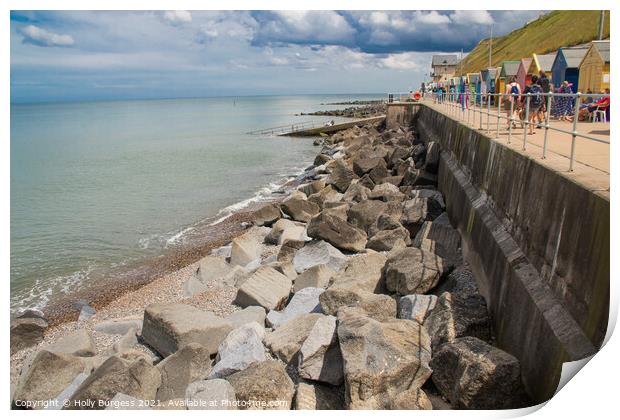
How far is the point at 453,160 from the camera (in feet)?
40.4

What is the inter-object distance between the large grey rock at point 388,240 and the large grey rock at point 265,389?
4729 millimetres

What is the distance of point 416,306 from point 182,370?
289cm

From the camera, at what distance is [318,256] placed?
8938 millimetres

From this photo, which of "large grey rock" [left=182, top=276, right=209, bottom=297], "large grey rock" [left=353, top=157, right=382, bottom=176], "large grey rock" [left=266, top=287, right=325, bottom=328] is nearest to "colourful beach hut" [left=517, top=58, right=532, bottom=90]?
"large grey rock" [left=353, top=157, right=382, bottom=176]

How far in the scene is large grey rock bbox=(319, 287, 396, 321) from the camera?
6.01 m

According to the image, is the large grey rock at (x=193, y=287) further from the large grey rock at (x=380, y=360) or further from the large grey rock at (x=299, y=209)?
the large grey rock at (x=380, y=360)

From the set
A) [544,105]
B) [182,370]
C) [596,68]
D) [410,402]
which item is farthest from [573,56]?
[182,370]

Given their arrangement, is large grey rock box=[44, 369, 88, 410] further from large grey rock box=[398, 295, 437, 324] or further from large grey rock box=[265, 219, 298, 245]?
large grey rock box=[265, 219, 298, 245]

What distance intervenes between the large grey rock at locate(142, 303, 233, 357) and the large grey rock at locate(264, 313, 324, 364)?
Answer: 25.5 inches

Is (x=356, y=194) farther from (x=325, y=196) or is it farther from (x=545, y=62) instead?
(x=545, y=62)

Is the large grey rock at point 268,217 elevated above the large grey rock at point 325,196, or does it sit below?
below

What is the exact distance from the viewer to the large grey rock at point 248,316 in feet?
21.9

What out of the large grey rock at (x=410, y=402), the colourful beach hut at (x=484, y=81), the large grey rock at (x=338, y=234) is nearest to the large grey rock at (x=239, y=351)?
the large grey rock at (x=410, y=402)

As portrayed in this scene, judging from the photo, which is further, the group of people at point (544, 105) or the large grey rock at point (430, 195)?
the group of people at point (544, 105)
